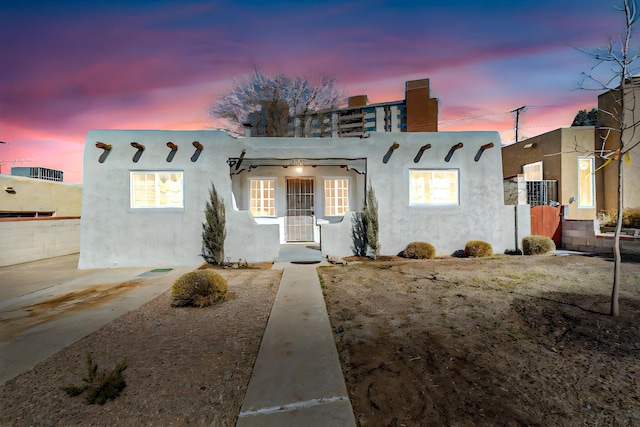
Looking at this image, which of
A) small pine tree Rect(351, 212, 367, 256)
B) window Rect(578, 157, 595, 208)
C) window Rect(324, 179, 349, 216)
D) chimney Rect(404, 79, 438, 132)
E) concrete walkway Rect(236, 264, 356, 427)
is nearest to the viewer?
concrete walkway Rect(236, 264, 356, 427)

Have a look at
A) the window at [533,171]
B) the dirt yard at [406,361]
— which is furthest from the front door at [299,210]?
the window at [533,171]

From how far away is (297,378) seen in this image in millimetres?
2600

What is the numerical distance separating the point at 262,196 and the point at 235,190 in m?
1.07

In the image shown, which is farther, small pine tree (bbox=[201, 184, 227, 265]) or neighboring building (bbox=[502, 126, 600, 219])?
neighboring building (bbox=[502, 126, 600, 219])

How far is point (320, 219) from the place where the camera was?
451 inches

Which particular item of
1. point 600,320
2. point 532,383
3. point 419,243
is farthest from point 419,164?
point 532,383

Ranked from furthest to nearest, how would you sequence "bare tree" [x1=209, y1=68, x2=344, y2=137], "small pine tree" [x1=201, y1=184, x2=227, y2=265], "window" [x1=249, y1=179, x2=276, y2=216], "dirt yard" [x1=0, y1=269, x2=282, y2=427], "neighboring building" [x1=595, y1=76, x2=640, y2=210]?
"bare tree" [x1=209, y1=68, x2=344, y2=137] < "neighboring building" [x1=595, y1=76, x2=640, y2=210] < "window" [x1=249, y1=179, x2=276, y2=216] < "small pine tree" [x1=201, y1=184, x2=227, y2=265] < "dirt yard" [x1=0, y1=269, x2=282, y2=427]

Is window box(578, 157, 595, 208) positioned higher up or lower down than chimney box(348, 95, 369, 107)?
lower down

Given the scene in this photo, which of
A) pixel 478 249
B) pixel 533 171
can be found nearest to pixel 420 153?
pixel 478 249

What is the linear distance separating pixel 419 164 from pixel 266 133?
14.7 m

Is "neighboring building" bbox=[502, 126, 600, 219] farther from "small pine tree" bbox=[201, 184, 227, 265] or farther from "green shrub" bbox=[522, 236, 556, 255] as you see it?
"small pine tree" bbox=[201, 184, 227, 265]

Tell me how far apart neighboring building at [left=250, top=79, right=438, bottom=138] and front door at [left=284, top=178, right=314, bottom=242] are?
456 cm

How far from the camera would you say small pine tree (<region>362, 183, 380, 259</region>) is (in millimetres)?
9359

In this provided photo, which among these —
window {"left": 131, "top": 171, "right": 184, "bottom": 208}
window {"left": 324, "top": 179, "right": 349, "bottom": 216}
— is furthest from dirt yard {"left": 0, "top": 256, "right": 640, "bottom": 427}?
window {"left": 324, "top": 179, "right": 349, "bottom": 216}
